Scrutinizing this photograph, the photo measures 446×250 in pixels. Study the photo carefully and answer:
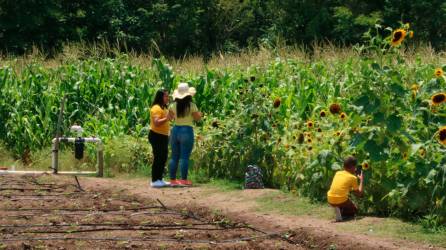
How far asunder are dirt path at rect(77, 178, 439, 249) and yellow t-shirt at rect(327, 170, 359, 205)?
269 millimetres

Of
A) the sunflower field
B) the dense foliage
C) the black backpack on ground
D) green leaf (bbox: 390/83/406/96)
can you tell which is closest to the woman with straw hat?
the sunflower field

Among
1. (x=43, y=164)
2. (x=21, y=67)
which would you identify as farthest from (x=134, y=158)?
(x=21, y=67)

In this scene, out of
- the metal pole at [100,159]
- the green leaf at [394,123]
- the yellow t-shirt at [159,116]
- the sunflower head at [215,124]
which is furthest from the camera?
the metal pole at [100,159]

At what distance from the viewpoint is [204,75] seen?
17656mm

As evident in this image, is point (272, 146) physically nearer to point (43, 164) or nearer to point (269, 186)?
point (269, 186)

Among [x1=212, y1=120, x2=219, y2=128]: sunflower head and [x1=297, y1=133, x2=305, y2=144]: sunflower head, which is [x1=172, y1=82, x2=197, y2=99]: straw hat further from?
[x1=297, y1=133, x2=305, y2=144]: sunflower head

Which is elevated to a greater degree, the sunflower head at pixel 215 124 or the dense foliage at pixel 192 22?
the dense foliage at pixel 192 22

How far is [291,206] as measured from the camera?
36.3ft

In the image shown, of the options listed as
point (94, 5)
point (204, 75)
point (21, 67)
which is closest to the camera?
point (204, 75)

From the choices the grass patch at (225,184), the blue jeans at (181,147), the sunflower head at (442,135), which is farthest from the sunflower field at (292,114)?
the blue jeans at (181,147)

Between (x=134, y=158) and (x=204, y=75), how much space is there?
2.98 metres

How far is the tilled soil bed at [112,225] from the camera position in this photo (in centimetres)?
905

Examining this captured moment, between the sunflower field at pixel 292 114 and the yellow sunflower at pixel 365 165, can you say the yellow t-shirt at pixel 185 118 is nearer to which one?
the sunflower field at pixel 292 114

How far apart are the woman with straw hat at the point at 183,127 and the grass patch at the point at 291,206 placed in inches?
77.0
